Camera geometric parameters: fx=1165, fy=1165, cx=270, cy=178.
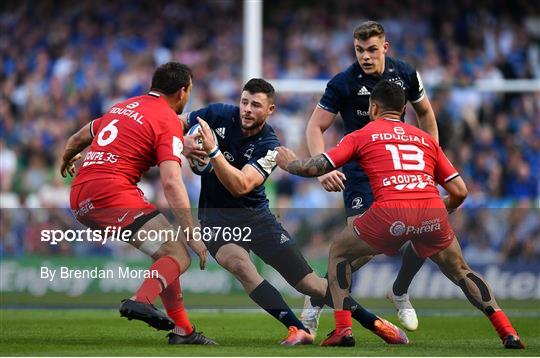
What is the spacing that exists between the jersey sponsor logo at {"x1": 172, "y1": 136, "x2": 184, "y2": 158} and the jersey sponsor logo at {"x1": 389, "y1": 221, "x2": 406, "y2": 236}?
5.59ft

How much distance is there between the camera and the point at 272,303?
922cm

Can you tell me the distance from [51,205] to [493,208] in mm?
6392

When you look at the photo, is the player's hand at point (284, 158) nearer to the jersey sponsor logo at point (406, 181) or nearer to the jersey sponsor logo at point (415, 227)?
the jersey sponsor logo at point (406, 181)

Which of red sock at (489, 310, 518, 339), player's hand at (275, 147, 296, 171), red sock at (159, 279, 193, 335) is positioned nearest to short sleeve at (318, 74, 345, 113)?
player's hand at (275, 147, 296, 171)

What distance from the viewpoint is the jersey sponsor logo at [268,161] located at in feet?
31.0

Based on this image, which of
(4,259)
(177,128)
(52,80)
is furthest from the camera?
(52,80)

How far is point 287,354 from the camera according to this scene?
816 centimetres

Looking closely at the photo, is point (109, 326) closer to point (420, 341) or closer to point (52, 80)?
point (420, 341)

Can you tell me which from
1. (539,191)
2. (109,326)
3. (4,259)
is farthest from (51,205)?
(539,191)

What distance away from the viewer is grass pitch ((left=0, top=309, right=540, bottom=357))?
8.33 meters

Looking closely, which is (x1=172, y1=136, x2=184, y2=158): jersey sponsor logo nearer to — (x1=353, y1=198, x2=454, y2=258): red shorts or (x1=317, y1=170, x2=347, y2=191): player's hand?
(x1=317, y1=170, x2=347, y2=191): player's hand

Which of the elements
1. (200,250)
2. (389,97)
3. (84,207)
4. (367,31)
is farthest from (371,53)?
(84,207)

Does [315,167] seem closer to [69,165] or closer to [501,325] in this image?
[501,325]

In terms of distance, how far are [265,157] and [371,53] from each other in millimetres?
1411
